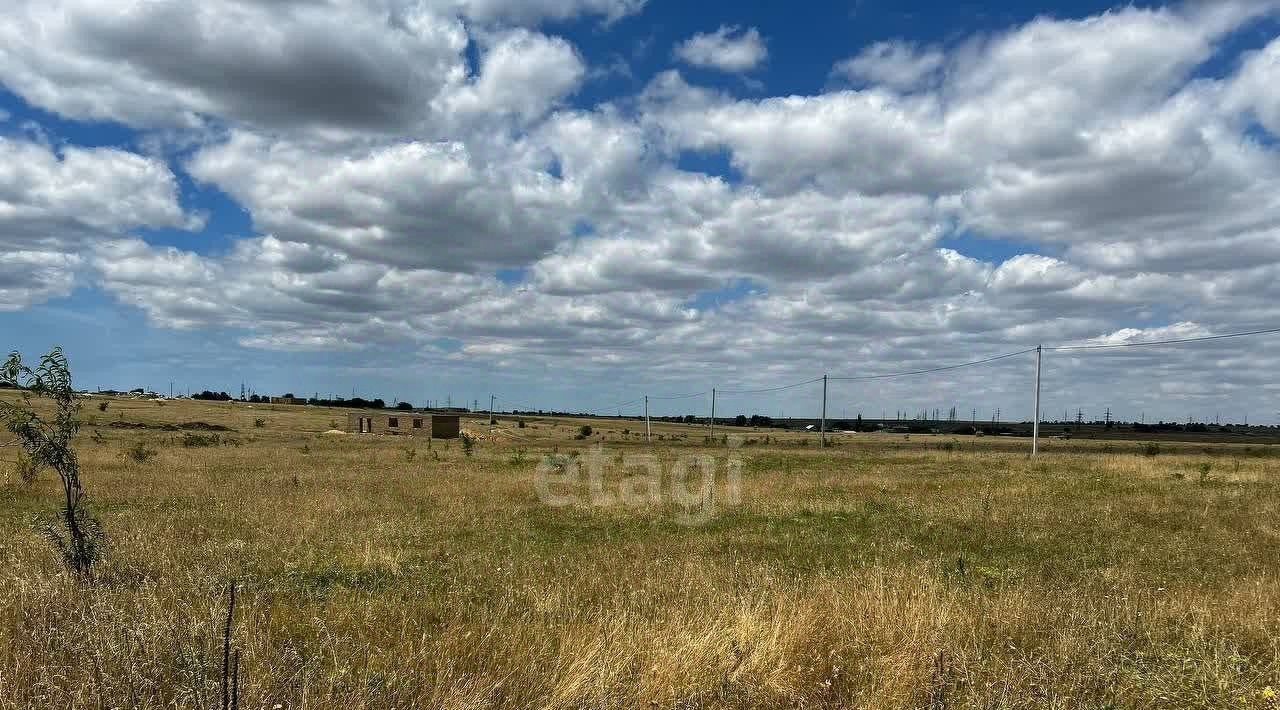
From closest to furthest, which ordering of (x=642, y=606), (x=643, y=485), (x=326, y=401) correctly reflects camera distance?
(x=642, y=606), (x=643, y=485), (x=326, y=401)

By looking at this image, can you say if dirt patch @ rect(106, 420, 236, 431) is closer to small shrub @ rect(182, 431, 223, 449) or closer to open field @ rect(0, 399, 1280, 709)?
small shrub @ rect(182, 431, 223, 449)

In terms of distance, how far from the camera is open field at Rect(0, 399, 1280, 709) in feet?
17.2

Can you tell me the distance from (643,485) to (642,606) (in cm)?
1679

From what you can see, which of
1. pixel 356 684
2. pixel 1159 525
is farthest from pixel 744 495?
pixel 356 684

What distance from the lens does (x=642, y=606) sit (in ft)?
25.2

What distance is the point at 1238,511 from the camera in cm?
1820

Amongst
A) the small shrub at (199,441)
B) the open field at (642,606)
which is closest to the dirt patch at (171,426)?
the small shrub at (199,441)

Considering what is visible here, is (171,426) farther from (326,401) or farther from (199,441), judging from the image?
(326,401)

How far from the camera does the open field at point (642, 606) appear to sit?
5254 millimetres

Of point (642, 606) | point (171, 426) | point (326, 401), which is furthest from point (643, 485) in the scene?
point (326, 401)

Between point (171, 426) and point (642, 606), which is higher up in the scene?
point (642, 606)

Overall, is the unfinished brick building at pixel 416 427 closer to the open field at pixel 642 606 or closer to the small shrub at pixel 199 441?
the small shrub at pixel 199 441

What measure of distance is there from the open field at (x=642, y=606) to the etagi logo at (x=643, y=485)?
863 mm

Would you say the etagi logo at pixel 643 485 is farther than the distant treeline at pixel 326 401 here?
No
